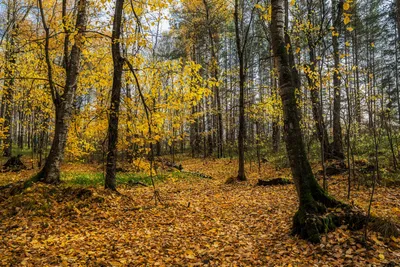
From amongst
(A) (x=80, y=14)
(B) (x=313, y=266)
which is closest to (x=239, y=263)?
(B) (x=313, y=266)

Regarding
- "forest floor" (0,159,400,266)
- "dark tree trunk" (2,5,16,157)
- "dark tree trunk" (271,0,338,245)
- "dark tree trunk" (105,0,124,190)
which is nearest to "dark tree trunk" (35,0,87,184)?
"forest floor" (0,159,400,266)

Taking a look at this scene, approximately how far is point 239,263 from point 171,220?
2691 millimetres

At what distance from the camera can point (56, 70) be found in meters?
11.8

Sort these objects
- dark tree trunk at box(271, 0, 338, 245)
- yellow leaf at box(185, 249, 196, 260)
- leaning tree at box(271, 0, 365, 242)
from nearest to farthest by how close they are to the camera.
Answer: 1. yellow leaf at box(185, 249, 196, 260)
2. leaning tree at box(271, 0, 365, 242)
3. dark tree trunk at box(271, 0, 338, 245)

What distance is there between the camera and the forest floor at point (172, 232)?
13.3ft

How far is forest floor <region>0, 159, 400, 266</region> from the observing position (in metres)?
4.07

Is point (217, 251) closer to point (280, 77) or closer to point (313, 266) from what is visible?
point (313, 266)

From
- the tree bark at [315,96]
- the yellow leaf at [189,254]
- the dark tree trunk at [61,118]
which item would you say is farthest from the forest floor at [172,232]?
the tree bark at [315,96]

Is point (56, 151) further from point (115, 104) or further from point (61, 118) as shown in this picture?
point (115, 104)

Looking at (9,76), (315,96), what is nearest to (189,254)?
(315,96)

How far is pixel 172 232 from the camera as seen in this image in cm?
→ 559

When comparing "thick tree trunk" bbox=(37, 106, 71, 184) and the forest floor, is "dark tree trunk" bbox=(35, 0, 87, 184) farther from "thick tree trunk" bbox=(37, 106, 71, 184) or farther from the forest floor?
the forest floor

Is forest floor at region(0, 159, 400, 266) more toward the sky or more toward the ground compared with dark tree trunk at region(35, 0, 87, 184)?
more toward the ground

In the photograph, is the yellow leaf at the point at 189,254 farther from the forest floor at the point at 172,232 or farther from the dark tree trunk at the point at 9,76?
the dark tree trunk at the point at 9,76
